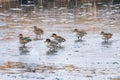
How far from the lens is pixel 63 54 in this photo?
2164cm

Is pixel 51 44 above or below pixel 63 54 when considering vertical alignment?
above

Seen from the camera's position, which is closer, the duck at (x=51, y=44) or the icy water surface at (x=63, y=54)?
the icy water surface at (x=63, y=54)

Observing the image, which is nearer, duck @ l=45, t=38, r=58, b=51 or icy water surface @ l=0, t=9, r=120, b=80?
icy water surface @ l=0, t=9, r=120, b=80

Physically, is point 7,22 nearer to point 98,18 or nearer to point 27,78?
point 98,18

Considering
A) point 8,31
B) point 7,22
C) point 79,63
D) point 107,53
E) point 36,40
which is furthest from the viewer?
point 7,22

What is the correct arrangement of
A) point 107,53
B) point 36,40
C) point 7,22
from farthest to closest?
point 7,22
point 36,40
point 107,53

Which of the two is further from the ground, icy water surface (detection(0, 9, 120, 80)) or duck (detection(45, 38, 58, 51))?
duck (detection(45, 38, 58, 51))

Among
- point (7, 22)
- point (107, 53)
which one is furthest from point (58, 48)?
point (7, 22)

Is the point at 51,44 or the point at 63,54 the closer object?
the point at 63,54

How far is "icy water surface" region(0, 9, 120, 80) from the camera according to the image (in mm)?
17344

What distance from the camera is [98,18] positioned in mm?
36938

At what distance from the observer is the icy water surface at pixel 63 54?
56.9 feet

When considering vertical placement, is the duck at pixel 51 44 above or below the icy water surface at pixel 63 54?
above

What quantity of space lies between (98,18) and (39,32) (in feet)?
37.3
